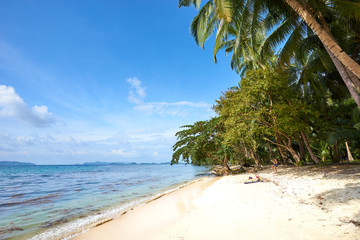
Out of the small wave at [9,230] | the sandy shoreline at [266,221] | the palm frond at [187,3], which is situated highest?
the palm frond at [187,3]

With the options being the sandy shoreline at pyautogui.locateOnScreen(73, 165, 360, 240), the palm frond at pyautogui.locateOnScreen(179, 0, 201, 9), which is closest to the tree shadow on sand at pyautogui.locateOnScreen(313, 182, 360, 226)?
the sandy shoreline at pyautogui.locateOnScreen(73, 165, 360, 240)

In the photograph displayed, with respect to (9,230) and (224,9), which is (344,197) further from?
(9,230)

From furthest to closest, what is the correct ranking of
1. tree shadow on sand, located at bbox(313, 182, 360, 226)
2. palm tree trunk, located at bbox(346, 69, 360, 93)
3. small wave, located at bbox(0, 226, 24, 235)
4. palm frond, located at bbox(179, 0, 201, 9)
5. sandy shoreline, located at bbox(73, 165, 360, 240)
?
palm frond, located at bbox(179, 0, 201, 9), palm tree trunk, located at bbox(346, 69, 360, 93), small wave, located at bbox(0, 226, 24, 235), tree shadow on sand, located at bbox(313, 182, 360, 226), sandy shoreline, located at bbox(73, 165, 360, 240)

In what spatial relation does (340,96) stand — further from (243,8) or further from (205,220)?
(205,220)

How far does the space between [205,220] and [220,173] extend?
17.1 meters

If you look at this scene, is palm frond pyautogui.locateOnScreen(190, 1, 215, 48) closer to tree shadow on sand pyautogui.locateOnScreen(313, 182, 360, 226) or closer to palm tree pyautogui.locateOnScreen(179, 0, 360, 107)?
palm tree pyautogui.locateOnScreen(179, 0, 360, 107)

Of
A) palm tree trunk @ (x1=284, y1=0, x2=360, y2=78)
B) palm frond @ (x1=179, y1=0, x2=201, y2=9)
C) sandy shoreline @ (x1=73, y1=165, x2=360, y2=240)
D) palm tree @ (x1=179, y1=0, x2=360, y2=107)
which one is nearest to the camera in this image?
sandy shoreline @ (x1=73, y1=165, x2=360, y2=240)

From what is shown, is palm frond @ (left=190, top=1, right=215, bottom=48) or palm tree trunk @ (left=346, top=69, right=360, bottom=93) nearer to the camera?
palm tree trunk @ (left=346, top=69, right=360, bottom=93)

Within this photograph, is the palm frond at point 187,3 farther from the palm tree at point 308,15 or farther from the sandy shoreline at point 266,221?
the sandy shoreline at point 266,221

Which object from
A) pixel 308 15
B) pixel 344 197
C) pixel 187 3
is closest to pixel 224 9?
pixel 308 15

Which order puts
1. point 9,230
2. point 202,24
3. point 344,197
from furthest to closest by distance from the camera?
point 202,24 < point 9,230 < point 344,197

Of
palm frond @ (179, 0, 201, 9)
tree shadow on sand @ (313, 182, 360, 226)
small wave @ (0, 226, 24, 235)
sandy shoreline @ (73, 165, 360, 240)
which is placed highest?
palm frond @ (179, 0, 201, 9)

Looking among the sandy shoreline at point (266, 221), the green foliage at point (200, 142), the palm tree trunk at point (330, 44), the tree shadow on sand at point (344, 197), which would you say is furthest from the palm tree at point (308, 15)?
the green foliage at point (200, 142)

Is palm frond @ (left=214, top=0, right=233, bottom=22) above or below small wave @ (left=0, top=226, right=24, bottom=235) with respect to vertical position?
above
